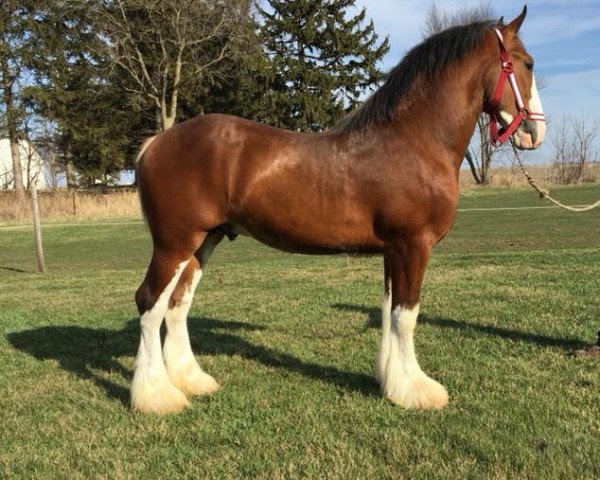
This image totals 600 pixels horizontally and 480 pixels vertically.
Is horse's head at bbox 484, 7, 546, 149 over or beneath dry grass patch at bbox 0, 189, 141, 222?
over

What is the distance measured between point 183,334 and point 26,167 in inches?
1842

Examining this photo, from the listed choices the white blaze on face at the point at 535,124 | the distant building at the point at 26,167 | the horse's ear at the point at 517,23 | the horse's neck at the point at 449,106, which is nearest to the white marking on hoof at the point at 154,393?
the horse's neck at the point at 449,106

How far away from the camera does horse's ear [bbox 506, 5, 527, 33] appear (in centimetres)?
383

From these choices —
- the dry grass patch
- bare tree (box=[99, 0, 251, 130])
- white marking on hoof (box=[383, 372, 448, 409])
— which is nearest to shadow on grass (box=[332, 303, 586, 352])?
white marking on hoof (box=[383, 372, 448, 409])

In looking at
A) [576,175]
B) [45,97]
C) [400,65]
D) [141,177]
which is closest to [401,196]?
[400,65]

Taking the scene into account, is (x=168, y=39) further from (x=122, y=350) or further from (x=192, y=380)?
(x=192, y=380)

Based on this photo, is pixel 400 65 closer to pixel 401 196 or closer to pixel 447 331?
pixel 401 196

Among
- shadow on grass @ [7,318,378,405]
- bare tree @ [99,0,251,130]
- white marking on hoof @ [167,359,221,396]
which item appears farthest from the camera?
bare tree @ [99,0,251,130]

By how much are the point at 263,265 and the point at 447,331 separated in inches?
270

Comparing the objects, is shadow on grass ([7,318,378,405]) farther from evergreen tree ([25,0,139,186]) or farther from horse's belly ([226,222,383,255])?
evergreen tree ([25,0,139,186])

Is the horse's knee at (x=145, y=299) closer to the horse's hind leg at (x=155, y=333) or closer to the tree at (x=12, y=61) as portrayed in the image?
the horse's hind leg at (x=155, y=333)

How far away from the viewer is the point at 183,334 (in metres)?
4.58

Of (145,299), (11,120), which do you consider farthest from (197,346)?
(11,120)

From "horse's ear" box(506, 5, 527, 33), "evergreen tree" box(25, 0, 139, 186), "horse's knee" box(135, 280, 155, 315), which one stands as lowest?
"horse's knee" box(135, 280, 155, 315)
